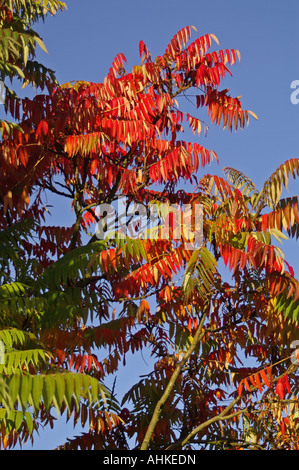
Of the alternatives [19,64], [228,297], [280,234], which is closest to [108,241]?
[228,297]

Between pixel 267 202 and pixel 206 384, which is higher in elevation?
pixel 267 202

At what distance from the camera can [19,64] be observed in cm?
846

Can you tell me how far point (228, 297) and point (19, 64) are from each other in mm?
3785

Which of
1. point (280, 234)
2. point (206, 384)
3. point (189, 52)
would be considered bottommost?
point (206, 384)

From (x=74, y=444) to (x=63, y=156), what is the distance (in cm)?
313
